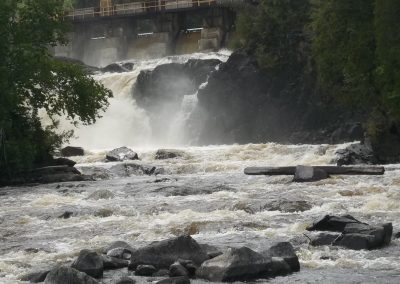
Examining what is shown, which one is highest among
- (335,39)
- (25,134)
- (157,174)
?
(335,39)

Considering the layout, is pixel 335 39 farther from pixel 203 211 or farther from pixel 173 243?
pixel 173 243

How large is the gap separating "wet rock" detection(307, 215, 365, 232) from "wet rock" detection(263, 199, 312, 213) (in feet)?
8.78

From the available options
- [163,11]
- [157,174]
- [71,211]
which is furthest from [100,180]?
[163,11]

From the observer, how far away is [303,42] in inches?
2094

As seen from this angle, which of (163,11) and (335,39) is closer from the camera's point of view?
(335,39)

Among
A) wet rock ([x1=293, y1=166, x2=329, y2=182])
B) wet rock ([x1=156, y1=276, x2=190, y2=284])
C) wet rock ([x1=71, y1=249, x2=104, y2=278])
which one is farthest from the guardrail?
wet rock ([x1=156, y1=276, x2=190, y2=284])

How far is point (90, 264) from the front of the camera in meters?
13.6

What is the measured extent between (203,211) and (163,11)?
5875 cm

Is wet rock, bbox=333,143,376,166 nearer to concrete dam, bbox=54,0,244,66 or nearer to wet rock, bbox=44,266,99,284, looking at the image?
wet rock, bbox=44,266,99,284

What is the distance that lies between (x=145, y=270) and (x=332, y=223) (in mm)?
5361

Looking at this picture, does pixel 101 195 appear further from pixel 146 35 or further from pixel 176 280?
pixel 146 35

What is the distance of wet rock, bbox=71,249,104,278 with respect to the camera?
1342 centimetres

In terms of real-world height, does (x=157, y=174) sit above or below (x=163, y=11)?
below

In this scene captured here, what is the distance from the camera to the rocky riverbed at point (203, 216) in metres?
14.3
